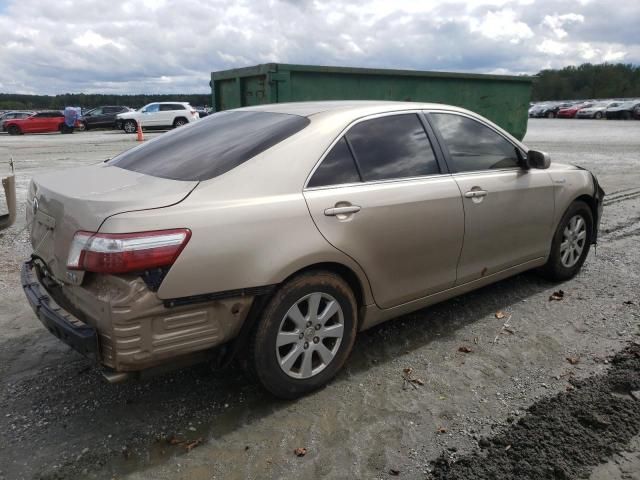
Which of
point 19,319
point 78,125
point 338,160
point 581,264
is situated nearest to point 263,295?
point 338,160

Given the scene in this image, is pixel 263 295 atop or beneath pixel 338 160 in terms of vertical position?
beneath

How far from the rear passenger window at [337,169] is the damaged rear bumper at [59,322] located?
137 centimetres

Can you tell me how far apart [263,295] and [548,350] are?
2112 mm

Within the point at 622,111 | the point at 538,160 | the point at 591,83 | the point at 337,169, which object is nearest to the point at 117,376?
the point at 337,169

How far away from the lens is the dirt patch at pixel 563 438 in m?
2.54

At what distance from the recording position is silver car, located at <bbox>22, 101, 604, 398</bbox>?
252cm

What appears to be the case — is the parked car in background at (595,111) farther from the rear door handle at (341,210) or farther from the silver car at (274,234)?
the rear door handle at (341,210)

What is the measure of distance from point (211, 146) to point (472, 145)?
1953 millimetres

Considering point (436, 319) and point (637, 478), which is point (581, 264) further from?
point (637, 478)

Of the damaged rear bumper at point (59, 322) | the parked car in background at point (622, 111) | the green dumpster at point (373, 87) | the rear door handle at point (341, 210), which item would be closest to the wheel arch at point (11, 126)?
the green dumpster at point (373, 87)

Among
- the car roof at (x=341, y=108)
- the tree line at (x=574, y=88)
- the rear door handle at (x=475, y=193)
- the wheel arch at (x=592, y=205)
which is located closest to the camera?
the car roof at (x=341, y=108)

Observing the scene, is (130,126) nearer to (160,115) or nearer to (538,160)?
(160,115)

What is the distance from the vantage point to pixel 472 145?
4035 millimetres

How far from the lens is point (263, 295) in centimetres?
280
